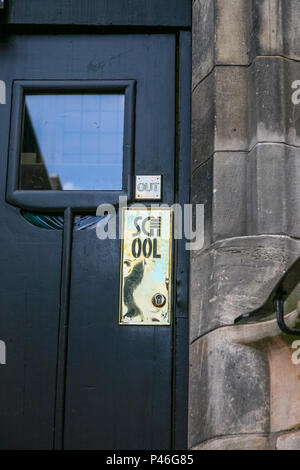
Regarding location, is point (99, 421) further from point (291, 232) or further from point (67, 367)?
point (291, 232)

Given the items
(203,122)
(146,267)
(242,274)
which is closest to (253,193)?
(242,274)

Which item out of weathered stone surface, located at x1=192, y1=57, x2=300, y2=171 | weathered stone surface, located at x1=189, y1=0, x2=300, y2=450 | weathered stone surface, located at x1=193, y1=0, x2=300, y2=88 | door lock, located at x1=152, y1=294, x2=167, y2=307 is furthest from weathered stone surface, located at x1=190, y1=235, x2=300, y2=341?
weathered stone surface, located at x1=193, y1=0, x2=300, y2=88

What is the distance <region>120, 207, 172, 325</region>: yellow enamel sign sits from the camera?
15.2ft

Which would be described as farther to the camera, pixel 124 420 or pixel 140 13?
pixel 140 13

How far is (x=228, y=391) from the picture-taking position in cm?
416

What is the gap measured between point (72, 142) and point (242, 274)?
1201 mm

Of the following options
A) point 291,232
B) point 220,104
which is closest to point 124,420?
point 291,232

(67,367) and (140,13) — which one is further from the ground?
(140,13)

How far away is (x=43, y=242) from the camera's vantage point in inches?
187

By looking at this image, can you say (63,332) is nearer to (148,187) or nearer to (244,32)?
(148,187)

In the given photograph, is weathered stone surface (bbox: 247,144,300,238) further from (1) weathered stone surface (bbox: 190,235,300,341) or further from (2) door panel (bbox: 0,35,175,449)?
(2) door panel (bbox: 0,35,175,449)

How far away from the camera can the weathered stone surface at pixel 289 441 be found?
4.04 meters

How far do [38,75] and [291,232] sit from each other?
158 centimetres

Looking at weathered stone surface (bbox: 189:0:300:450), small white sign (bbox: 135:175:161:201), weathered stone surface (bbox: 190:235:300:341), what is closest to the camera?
weathered stone surface (bbox: 189:0:300:450)
